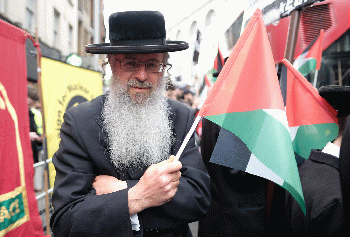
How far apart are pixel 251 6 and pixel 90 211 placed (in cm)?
220

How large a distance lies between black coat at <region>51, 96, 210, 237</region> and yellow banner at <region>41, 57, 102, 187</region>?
5.76 ft

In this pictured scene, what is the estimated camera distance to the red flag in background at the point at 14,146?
1993 millimetres

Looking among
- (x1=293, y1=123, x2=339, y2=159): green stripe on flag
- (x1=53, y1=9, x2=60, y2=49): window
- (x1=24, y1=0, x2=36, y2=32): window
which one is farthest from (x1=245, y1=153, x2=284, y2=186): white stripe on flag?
(x1=53, y1=9, x2=60, y2=49): window

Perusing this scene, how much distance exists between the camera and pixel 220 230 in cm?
245

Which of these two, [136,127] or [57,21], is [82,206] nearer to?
[136,127]

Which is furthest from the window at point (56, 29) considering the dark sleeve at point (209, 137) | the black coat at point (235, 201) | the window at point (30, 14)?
the black coat at point (235, 201)

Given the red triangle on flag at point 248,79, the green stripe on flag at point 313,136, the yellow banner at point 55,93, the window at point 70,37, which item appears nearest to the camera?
the red triangle on flag at point 248,79

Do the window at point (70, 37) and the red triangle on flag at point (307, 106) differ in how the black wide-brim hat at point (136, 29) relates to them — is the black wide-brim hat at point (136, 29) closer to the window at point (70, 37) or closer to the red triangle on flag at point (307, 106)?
the red triangle on flag at point (307, 106)

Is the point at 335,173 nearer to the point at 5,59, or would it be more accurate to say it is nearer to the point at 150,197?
the point at 150,197

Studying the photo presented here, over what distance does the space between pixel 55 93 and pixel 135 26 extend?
2.02 m

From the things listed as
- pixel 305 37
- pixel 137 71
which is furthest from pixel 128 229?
pixel 305 37

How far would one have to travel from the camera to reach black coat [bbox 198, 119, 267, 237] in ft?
7.66

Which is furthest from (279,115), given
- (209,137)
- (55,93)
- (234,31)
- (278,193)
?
(234,31)

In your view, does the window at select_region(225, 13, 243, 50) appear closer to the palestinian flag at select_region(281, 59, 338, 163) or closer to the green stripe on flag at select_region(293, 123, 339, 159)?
the palestinian flag at select_region(281, 59, 338, 163)
